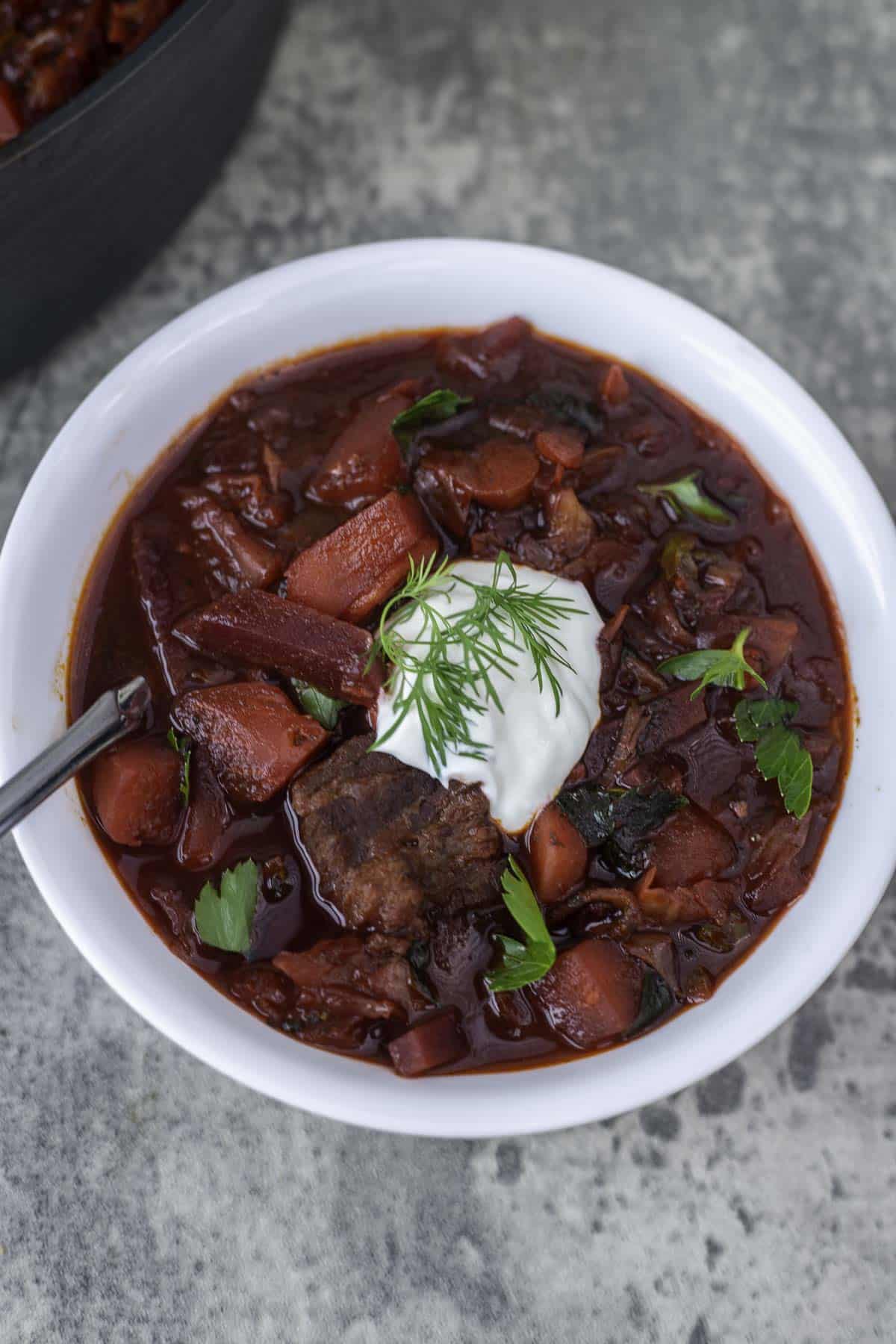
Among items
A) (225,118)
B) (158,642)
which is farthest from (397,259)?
(158,642)

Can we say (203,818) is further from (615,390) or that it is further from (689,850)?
(615,390)

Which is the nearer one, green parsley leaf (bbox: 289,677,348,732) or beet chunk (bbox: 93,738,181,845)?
beet chunk (bbox: 93,738,181,845)

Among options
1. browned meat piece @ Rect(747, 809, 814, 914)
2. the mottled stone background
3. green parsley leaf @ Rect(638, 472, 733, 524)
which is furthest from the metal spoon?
browned meat piece @ Rect(747, 809, 814, 914)

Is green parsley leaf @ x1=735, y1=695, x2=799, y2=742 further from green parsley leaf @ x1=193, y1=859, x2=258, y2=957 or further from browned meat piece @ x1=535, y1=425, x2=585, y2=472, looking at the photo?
green parsley leaf @ x1=193, y1=859, x2=258, y2=957

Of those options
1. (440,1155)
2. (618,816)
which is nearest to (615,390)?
(618,816)

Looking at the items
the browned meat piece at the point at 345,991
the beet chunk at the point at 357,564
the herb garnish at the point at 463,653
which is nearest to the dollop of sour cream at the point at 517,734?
the herb garnish at the point at 463,653

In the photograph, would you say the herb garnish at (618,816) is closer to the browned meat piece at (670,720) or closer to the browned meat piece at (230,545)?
the browned meat piece at (670,720)
